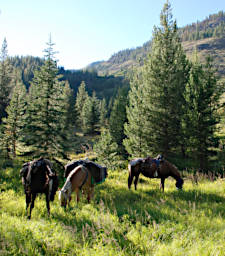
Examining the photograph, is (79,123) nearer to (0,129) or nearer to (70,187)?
(0,129)

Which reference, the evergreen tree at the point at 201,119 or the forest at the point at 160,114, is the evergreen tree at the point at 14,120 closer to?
the forest at the point at 160,114

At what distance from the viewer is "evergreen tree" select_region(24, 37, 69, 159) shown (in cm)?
1584

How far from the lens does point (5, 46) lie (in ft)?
188

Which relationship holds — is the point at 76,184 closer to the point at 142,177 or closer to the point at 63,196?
the point at 63,196

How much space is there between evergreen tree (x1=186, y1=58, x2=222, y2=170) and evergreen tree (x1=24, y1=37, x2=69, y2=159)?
12.5 metres

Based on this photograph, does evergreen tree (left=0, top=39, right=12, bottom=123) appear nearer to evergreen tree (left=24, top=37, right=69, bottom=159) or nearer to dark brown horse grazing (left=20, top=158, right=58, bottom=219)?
evergreen tree (left=24, top=37, right=69, bottom=159)

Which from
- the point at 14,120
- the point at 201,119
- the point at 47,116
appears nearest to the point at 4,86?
the point at 14,120

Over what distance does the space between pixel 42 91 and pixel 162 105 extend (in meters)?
12.4

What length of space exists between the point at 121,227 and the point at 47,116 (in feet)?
43.4

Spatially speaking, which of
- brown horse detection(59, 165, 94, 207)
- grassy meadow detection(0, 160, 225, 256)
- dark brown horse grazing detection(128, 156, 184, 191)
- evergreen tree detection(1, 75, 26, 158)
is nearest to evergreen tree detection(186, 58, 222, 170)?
grassy meadow detection(0, 160, 225, 256)

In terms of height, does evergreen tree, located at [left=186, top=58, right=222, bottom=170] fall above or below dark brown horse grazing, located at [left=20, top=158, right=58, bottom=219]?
above

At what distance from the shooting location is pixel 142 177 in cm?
1110

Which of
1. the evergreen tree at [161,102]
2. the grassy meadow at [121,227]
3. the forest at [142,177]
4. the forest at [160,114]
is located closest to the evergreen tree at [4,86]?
the forest at [142,177]

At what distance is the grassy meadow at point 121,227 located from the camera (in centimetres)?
357
